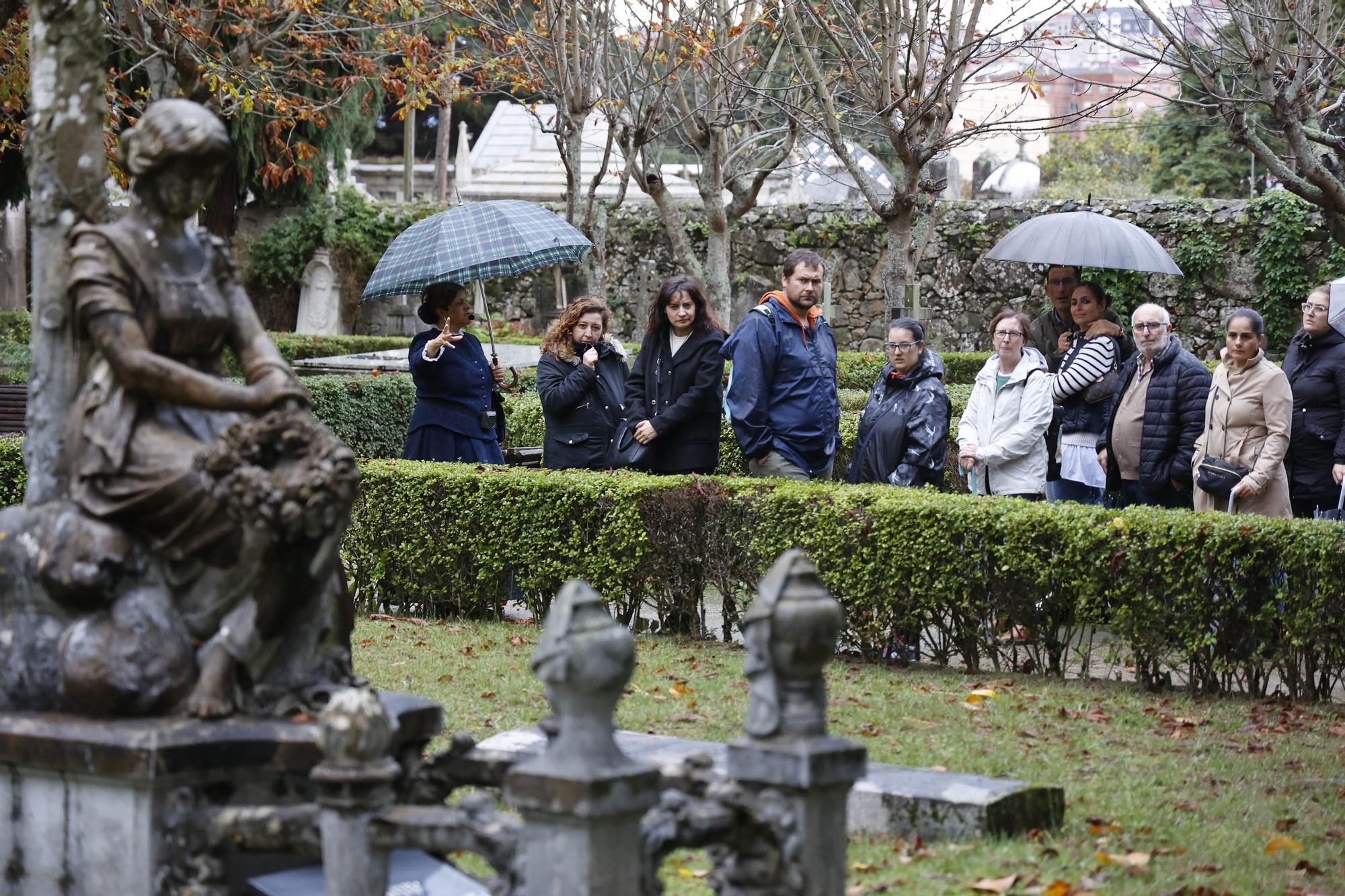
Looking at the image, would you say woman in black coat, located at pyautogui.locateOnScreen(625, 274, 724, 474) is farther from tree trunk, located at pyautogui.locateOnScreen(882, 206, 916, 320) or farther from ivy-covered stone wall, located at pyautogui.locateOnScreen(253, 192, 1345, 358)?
ivy-covered stone wall, located at pyautogui.locateOnScreen(253, 192, 1345, 358)

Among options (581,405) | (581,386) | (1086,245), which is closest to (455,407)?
(581,405)

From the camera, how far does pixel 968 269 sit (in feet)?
81.7

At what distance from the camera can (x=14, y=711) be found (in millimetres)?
3941

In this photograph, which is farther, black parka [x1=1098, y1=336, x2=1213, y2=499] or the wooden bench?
the wooden bench

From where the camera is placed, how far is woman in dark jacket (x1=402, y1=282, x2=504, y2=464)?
8.95 meters

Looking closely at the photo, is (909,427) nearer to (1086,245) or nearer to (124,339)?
(1086,245)

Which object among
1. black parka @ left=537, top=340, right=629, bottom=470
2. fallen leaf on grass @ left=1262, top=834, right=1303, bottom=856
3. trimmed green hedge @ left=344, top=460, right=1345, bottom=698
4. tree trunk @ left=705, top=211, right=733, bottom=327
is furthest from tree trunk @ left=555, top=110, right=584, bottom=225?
fallen leaf on grass @ left=1262, top=834, right=1303, bottom=856

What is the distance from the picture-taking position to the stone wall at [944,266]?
23.2m

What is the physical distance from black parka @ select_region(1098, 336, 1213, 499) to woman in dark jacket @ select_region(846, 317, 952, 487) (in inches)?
49.1

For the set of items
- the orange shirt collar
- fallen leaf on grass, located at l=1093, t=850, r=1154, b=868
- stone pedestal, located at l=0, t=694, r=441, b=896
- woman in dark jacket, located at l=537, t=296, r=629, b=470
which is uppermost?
the orange shirt collar

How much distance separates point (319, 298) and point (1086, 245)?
19835 mm

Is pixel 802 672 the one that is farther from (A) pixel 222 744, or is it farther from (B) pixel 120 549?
(B) pixel 120 549

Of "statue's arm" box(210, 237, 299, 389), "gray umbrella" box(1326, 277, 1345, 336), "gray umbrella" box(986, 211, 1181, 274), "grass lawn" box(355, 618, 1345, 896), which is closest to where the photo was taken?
"statue's arm" box(210, 237, 299, 389)

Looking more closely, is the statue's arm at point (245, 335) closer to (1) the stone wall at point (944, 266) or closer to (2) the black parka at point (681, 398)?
(2) the black parka at point (681, 398)
